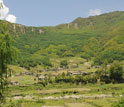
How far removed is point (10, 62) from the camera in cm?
1686

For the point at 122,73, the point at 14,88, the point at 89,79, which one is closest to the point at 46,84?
the point at 14,88

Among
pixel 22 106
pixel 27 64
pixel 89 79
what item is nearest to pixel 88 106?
pixel 22 106

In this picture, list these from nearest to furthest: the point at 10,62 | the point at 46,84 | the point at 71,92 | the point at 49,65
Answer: the point at 10,62, the point at 71,92, the point at 46,84, the point at 49,65

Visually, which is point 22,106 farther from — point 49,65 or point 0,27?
point 49,65

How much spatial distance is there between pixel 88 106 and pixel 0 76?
4075 centimetres

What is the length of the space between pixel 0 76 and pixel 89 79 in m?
88.4

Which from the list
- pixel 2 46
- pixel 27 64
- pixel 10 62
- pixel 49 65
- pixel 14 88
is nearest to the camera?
pixel 2 46

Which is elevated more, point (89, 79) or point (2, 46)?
point (2, 46)

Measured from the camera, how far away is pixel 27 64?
171125mm

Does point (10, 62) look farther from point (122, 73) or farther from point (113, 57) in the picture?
point (113, 57)

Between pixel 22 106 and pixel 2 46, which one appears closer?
pixel 2 46

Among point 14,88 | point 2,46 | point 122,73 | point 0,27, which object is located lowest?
point 14,88

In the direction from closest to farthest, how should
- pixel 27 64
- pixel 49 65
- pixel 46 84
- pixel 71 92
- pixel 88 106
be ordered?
pixel 88 106 < pixel 71 92 < pixel 46 84 < pixel 27 64 < pixel 49 65

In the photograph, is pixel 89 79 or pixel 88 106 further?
pixel 89 79
